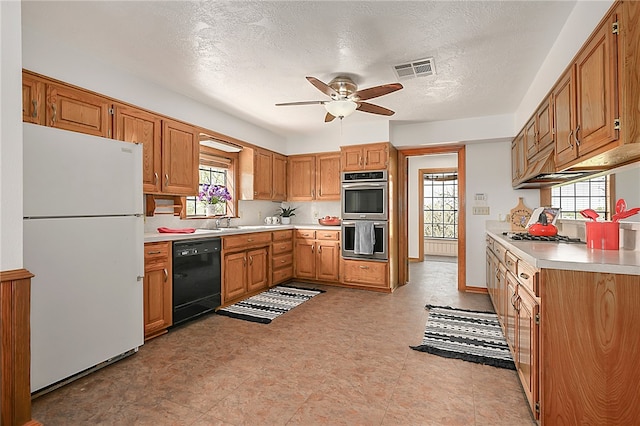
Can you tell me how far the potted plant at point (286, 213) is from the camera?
5679 millimetres

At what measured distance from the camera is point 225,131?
429cm

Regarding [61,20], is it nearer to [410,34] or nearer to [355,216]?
[410,34]

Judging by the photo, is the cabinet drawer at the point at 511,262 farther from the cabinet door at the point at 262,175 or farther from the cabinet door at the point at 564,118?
the cabinet door at the point at 262,175

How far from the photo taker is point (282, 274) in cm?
500

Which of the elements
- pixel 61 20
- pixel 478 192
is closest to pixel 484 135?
pixel 478 192

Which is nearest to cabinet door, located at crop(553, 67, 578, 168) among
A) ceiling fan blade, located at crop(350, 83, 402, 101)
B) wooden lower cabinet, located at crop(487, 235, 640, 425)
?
wooden lower cabinet, located at crop(487, 235, 640, 425)

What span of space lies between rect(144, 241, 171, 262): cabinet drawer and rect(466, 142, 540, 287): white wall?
3.98m

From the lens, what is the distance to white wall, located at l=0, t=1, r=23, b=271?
60.1 inches

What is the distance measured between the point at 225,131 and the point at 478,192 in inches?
144

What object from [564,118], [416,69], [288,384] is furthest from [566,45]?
[288,384]

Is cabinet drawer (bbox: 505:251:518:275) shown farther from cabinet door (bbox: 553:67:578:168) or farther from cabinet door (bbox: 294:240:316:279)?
cabinet door (bbox: 294:240:316:279)

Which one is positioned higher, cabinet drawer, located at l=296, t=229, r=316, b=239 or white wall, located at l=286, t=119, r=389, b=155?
white wall, located at l=286, t=119, r=389, b=155

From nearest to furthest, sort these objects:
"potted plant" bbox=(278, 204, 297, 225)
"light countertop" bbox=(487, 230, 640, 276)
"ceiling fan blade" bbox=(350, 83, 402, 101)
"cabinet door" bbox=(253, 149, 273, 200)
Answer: "light countertop" bbox=(487, 230, 640, 276) → "ceiling fan blade" bbox=(350, 83, 402, 101) → "cabinet door" bbox=(253, 149, 273, 200) → "potted plant" bbox=(278, 204, 297, 225)

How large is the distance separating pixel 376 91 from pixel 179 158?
2.22 meters
